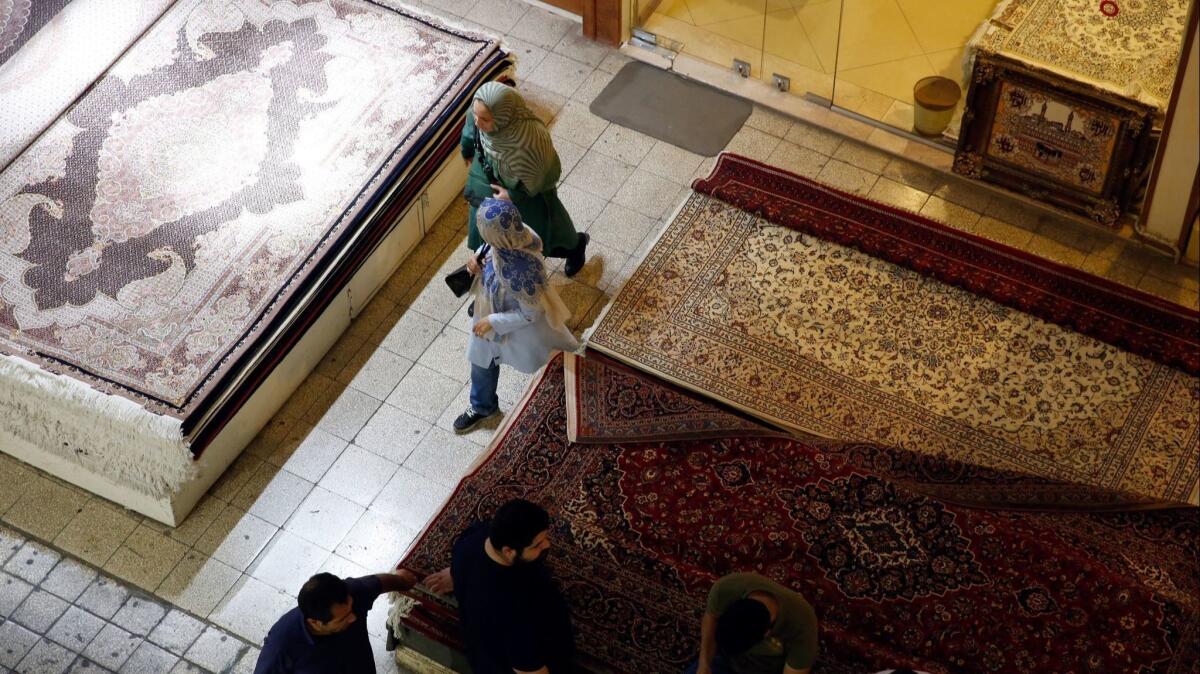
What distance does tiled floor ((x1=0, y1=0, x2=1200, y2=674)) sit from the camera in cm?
546

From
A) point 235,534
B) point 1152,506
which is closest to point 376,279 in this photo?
point 235,534

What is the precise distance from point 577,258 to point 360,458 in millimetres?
Answer: 1356

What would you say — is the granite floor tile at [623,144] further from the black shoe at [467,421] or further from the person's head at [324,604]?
the person's head at [324,604]

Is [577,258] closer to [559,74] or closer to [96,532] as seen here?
[559,74]

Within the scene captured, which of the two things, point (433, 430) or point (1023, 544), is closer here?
point (1023, 544)

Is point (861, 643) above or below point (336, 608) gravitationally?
below

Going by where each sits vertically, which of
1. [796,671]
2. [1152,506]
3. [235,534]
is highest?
[796,671]

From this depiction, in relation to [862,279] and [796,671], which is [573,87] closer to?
[862,279]

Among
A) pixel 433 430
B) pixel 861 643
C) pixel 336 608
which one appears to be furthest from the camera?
pixel 433 430

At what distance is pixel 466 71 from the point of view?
6855mm

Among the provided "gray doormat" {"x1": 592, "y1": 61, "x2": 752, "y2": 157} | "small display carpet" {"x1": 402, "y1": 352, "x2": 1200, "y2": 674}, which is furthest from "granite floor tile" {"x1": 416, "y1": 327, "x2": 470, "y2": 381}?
"gray doormat" {"x1": 592, "y1": 61, "x2": 752, "y2": 157}

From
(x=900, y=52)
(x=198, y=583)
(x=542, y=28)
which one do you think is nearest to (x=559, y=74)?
(x=542, y=28)

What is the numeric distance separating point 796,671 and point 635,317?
7.44ft

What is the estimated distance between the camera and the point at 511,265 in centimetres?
521
